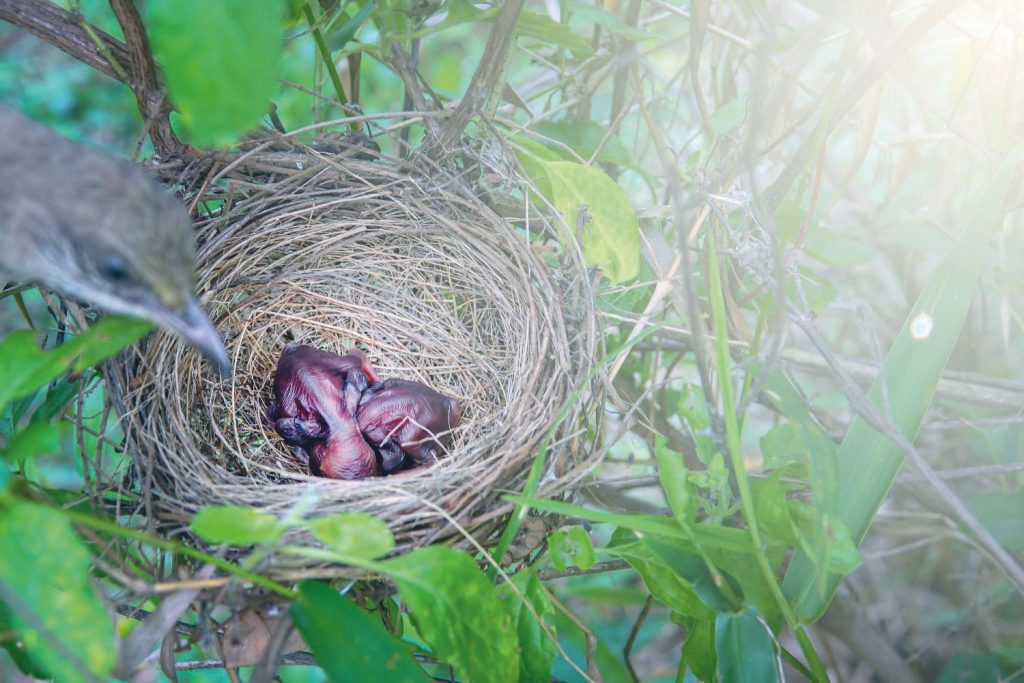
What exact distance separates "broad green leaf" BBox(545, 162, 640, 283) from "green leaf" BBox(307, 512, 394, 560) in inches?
29.0

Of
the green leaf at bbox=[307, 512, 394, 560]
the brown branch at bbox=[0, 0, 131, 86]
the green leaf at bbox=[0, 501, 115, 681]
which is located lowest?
the green leaf at bbox=[0, 501, 115, 681]

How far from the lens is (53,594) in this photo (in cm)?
92

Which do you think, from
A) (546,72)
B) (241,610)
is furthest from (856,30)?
(241,610)

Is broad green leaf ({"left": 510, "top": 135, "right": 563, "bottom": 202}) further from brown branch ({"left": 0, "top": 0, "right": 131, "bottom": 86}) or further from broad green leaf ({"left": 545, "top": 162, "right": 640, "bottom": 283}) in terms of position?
brown branch ({"left": 0, "top": 0, "right": 131, "bottom": 86})

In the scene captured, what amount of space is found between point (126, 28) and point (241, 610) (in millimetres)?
1007

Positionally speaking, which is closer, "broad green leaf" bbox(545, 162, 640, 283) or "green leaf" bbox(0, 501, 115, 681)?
"green leaf" bbox(0, 501, 115, 681)

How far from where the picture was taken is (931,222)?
6.13ft

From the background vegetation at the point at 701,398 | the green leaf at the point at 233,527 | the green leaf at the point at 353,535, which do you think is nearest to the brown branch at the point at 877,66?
the background vegetation at the point at 701,398

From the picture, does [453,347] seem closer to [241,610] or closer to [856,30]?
[241,610]

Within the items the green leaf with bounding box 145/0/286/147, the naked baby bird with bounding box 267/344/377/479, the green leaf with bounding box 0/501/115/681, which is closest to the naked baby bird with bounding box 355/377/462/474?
the naked baby bird with bounding box 267/344/377/479

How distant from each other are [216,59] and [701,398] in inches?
38.4

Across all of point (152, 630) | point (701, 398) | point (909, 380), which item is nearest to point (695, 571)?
point (701, 398)

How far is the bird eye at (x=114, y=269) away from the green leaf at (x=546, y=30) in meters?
0.80

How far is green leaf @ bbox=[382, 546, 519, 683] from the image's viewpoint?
105 cm
